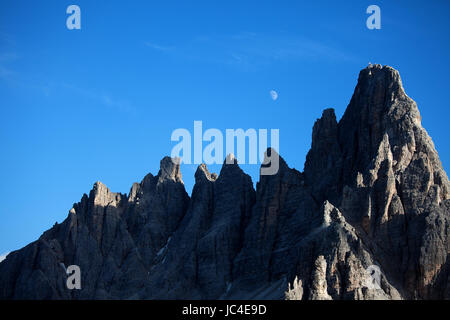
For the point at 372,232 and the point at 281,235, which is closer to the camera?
the point at 372,232

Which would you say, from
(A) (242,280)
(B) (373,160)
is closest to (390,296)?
(B) (373,160)

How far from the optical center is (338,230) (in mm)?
157000

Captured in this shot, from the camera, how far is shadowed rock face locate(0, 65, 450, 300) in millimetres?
154375

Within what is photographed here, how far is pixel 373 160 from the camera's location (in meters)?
170

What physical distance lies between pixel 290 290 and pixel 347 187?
28202 mm

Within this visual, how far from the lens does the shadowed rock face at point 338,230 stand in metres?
154

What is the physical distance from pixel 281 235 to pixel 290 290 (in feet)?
125
